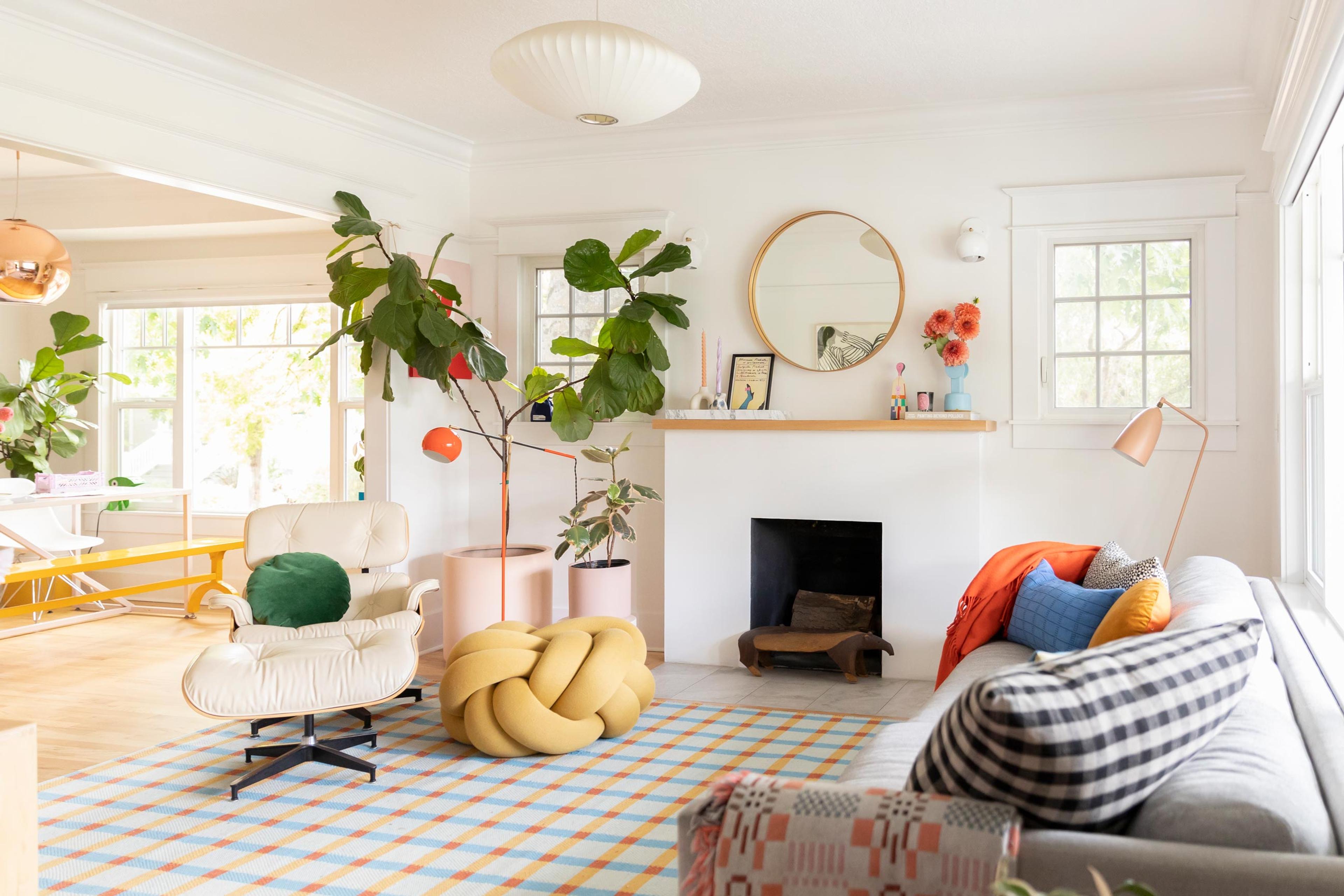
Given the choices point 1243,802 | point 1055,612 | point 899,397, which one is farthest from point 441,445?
point 1243,802

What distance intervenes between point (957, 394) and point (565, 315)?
212 cm

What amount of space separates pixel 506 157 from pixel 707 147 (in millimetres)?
1128

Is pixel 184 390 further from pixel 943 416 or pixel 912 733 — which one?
pixel 912 733

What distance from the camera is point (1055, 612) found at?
3.13 m

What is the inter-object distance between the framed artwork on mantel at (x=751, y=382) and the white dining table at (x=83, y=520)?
11.6 ft

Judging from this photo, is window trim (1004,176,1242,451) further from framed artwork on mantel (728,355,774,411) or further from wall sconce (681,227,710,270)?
wall sconce (681,227,710,270)

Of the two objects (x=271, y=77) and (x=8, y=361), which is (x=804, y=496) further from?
(x=8, y=361)

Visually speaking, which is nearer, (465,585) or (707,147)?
(465,585)

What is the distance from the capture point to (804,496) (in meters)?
4.83

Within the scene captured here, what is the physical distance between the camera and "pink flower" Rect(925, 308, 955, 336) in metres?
4.62

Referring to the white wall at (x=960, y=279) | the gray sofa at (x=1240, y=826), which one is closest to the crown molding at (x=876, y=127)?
the white wall at (x=960, y=279)

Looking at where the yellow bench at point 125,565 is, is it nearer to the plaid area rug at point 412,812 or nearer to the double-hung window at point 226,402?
the double-hung window at point 226,402

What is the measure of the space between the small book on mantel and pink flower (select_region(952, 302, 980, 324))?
0.42 m

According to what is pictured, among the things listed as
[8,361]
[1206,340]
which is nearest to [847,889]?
[1206,340]
